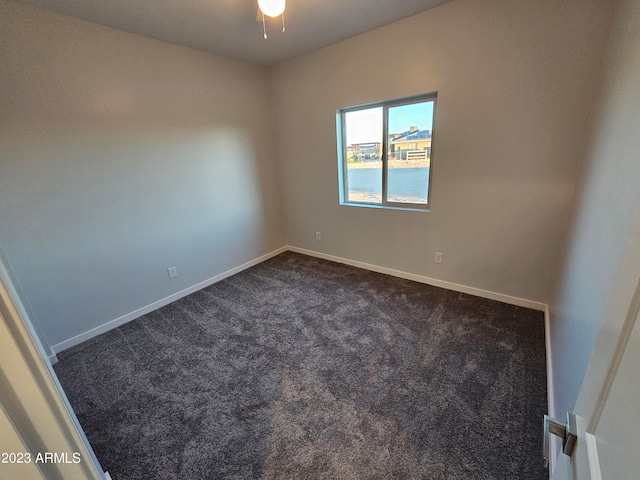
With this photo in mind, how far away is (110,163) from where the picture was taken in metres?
2.25

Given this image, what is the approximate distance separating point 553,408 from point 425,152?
212cm

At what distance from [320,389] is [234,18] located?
2836 millimetres

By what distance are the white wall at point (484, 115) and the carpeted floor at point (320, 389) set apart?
0.50 metres

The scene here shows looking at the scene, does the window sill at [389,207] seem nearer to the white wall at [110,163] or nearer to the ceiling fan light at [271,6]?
the white wall at [110,163]

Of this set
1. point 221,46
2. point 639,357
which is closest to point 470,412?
point 639,357

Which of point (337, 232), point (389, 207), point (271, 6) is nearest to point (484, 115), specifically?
point (389, 207)

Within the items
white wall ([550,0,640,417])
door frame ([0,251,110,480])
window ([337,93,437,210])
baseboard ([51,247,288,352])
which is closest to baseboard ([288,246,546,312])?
A: white wall ([550,0,640,417])

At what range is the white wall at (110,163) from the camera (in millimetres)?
1858

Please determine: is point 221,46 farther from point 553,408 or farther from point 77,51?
point 553,408

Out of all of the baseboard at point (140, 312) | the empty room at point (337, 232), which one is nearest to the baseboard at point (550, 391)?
the empty room at point (337, 232)

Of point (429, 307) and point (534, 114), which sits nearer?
point (534, 114)

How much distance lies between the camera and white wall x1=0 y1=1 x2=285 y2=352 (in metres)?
1.86

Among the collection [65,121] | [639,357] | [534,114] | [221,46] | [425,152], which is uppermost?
[221,46]

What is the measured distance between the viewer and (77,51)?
77.9 inches
